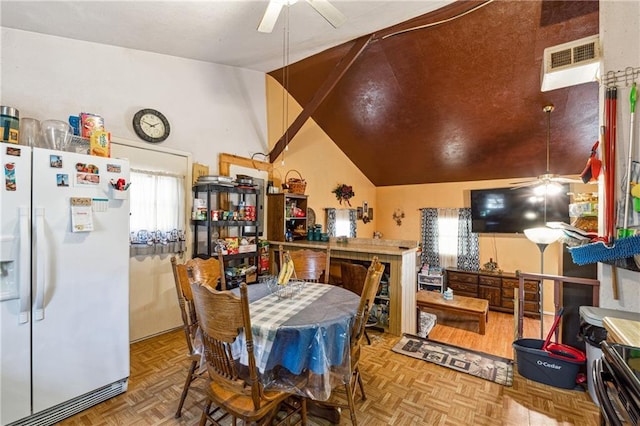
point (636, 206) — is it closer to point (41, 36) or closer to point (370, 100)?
point (370, 100)

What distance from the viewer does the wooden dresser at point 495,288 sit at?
524 centimetres

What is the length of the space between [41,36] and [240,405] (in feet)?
10.4

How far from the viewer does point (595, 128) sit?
4.11m

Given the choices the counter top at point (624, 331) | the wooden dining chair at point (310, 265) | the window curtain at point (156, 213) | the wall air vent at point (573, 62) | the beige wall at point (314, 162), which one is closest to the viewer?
the counter top at point (624, 331)

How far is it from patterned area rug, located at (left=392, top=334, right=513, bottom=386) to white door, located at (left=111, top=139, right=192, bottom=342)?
99.9 inches

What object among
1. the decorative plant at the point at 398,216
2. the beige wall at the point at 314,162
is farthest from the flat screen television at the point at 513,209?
the beige wall at the point at 314,162

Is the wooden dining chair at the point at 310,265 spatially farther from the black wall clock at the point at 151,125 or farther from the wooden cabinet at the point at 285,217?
the black wall clock at the point at 151,125

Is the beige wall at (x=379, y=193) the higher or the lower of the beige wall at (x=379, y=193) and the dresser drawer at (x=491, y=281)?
the higher

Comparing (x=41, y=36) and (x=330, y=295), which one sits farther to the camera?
(x=41, y=36)

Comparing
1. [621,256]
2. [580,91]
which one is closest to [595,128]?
[580,91]

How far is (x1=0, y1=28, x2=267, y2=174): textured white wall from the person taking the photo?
7.22 ft

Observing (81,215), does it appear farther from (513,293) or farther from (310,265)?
(513,293)

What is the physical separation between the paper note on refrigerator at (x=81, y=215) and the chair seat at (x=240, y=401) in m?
1.32

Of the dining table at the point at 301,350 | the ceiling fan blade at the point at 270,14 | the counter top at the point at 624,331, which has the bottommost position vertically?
the dining table at the point at 301,350
